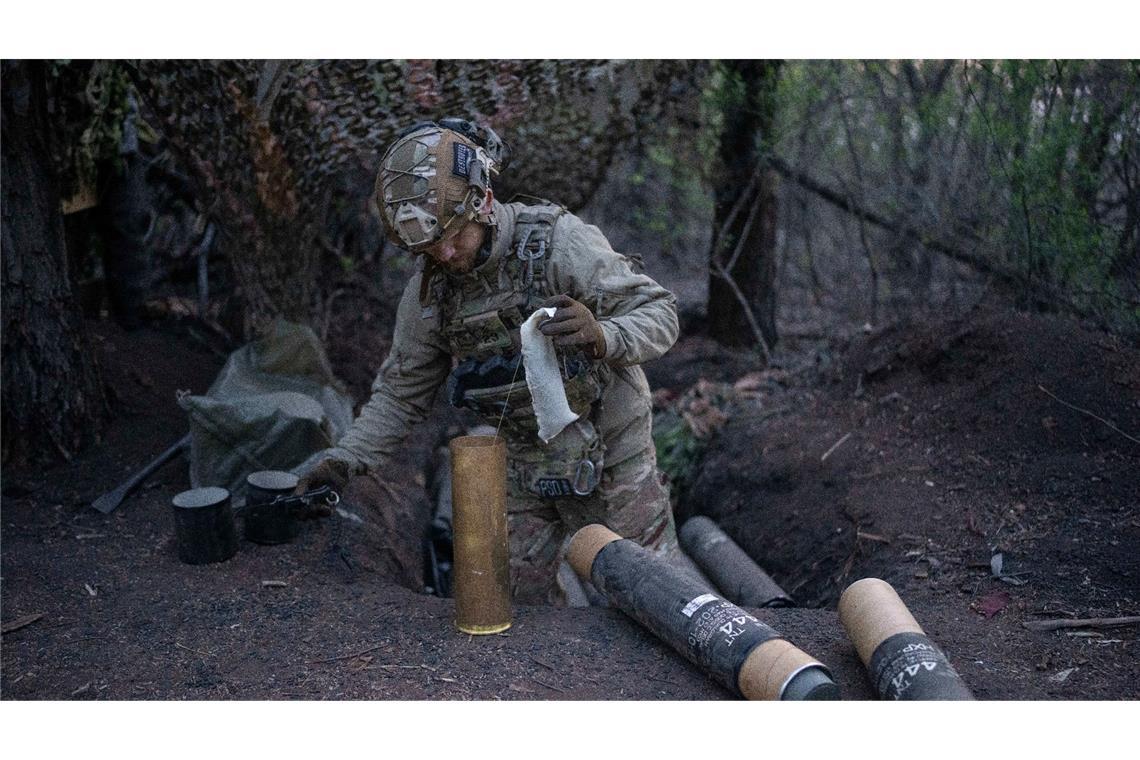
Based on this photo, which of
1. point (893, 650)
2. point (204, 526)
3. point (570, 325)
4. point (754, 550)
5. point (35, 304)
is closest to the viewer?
point (893, 650)

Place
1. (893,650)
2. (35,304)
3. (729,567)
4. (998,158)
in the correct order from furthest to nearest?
1. (998,158)
2. (35,304)
3. (729,567)
4. (893,650)

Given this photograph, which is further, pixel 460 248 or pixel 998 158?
pixel 998 158

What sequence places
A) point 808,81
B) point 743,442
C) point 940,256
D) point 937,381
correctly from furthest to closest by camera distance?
point 940,256 → point 808,81 → point 743,442 → point 937,381

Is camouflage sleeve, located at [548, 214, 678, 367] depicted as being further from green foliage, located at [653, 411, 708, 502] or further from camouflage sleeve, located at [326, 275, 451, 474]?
green foliage, located at [653, 411, 708, 502]

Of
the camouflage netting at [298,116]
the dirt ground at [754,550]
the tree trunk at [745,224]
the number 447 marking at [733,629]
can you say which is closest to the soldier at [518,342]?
the dirt ground at [754,550]

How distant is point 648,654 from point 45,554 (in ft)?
8.88

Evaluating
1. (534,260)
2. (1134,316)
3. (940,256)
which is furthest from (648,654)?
(940,256)

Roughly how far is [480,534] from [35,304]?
9.82 ft

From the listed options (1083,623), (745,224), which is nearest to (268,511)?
(1083,623)

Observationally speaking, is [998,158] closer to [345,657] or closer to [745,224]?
[745,224]

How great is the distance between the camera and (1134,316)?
14.6 feet

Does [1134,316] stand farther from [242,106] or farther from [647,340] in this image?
[242,106]

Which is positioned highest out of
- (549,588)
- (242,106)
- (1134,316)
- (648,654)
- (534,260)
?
(242,106)

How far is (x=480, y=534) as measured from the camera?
3082 millimetres
